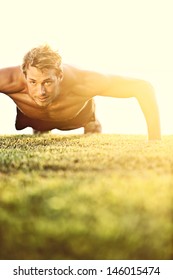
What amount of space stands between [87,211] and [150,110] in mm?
1458

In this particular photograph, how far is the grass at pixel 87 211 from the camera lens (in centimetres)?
90

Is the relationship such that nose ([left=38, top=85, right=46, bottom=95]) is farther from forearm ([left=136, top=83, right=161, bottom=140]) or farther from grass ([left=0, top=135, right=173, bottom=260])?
grass ([left=0, top=135, right=173, bottom=260])

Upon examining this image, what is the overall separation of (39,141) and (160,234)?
1324mm

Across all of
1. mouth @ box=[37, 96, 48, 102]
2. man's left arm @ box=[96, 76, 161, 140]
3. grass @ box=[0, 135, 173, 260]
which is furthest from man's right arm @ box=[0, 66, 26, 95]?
grass @ box=[0, 135, 173, 260]

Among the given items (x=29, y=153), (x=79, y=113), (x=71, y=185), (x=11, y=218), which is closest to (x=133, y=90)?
(x=79, y=113)

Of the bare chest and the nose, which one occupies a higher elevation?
the nose

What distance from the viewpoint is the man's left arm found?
2.34 m

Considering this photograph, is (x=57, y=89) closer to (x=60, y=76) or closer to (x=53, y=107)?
(x=60, y=76)

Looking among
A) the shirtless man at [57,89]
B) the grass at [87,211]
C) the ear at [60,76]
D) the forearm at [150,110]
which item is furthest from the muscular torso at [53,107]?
the grass at [87,211]

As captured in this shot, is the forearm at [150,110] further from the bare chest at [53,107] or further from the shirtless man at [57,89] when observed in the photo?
the bare chest at [53,107]

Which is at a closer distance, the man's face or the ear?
the man's face

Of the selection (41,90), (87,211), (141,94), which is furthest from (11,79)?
(87,211)

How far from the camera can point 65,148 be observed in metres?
1.84
